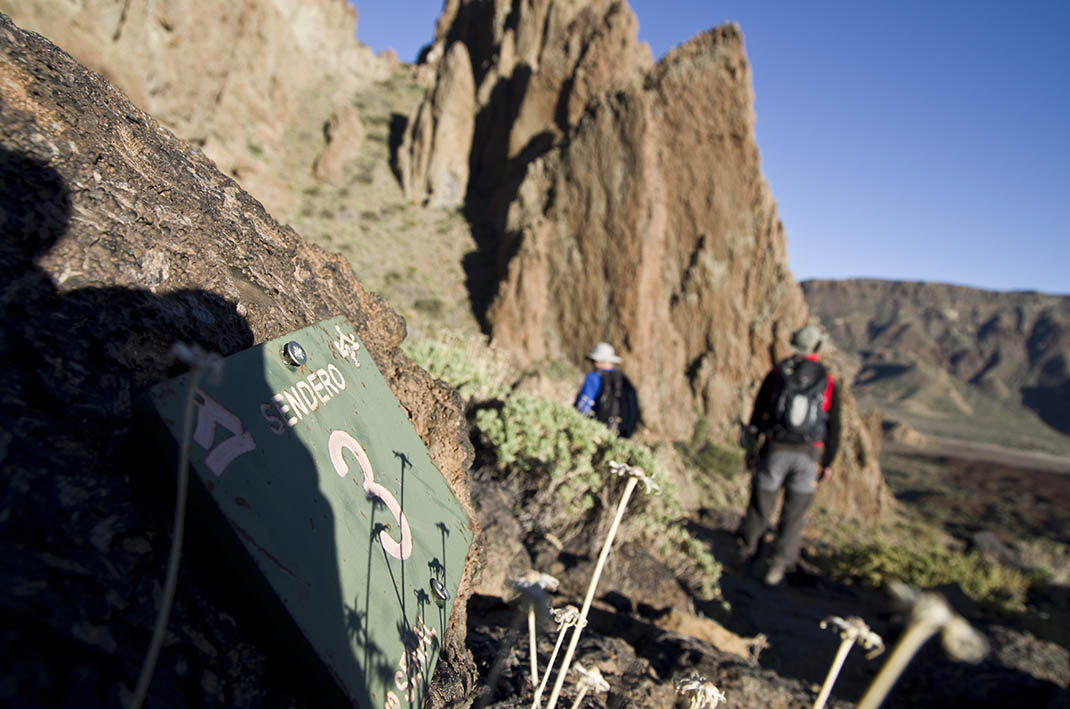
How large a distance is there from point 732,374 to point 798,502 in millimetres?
15533

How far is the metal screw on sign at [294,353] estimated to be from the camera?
1.58 meters

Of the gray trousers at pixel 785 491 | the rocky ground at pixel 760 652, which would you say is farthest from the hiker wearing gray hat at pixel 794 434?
the rocky ground at pixel 760 652

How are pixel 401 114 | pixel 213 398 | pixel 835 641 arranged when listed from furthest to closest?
pixel 401 114 → pixel 835 641 → pixel 213 398

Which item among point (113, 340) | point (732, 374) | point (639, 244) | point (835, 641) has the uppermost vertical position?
point (639, 244)

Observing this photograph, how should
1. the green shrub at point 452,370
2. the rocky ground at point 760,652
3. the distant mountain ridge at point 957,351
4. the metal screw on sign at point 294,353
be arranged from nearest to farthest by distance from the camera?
the metal screw on sign at point 294,353
the rocky ground at point 760,652
the green shrub at point 452,370
the distant mountain ridge at point 957,351

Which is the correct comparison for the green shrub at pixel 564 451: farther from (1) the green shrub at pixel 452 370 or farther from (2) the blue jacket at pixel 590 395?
(2) the blue jacket at pixel 590 395

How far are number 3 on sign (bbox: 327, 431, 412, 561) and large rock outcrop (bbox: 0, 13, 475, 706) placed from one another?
1.26ft

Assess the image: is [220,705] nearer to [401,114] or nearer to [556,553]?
[556,553]

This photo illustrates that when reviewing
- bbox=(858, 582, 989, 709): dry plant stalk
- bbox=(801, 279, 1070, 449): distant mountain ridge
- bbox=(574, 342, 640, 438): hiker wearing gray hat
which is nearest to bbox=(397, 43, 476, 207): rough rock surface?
bbox=(574, 342, 640, 438): hiker wearing gray hat

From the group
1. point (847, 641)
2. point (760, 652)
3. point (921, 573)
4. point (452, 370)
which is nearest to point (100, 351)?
point (847, 641)

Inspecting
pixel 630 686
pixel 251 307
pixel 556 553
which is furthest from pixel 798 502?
pixel 251 307

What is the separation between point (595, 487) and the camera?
13.3 feet

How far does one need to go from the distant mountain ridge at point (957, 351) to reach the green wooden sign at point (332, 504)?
76948 mm

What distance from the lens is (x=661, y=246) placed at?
1884cm
